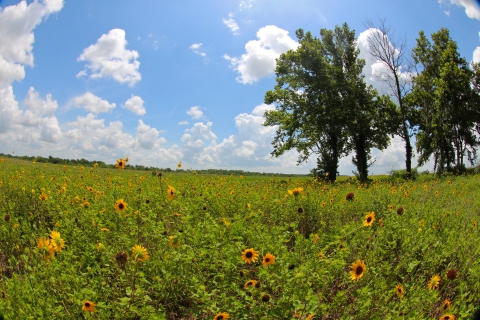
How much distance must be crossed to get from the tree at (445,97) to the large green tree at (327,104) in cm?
366

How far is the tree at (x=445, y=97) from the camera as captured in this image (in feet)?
77.7

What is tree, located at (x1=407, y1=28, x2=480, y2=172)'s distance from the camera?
2367 centimetres

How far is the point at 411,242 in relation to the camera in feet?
11.5

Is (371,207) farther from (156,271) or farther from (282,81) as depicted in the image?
(282,81)

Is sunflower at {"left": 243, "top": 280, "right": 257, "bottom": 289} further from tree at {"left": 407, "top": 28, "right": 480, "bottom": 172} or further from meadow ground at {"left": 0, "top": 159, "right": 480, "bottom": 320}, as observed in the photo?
tree at {"left": 407, "top": 28, "right": 480, "bottom": 172}

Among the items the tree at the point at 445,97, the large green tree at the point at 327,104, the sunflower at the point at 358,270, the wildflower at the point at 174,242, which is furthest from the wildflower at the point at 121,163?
the tree at the point at 445,97

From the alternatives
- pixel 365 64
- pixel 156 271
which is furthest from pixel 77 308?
pixel 365 64

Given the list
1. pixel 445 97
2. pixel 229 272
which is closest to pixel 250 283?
pixel 229 272

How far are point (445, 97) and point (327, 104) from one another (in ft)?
30.8

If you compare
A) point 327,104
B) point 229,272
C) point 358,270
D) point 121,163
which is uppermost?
point 327,104

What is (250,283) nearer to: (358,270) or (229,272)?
(229,272)

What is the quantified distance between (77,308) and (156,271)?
650 millimetres

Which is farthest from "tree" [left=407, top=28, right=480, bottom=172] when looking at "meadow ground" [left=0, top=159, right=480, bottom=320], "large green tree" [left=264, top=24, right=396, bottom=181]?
"meadow ground" [left=0, top=159, right=480, bottom=320]

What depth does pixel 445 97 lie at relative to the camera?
23844 mm
